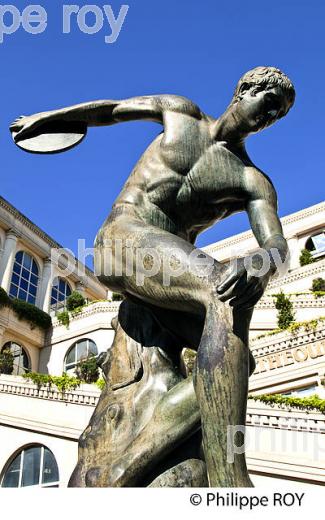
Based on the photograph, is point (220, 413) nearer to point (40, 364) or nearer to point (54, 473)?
point (54, 473)

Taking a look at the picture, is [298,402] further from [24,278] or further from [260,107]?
[24,278]

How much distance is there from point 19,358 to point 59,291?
8465 mm

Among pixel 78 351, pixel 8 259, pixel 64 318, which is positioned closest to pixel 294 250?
pixel 64 318

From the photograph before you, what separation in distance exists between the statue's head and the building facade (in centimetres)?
78

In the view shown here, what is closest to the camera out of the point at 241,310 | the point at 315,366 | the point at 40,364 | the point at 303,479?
the point at 241,310

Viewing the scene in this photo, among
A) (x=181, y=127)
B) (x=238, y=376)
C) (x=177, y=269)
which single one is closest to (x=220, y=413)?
(x=238, y=376)

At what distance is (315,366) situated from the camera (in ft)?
55.3

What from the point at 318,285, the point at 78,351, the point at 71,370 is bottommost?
the point at 71,370

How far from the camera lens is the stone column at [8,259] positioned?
30922 mm

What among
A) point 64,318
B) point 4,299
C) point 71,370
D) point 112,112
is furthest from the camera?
point 64,318

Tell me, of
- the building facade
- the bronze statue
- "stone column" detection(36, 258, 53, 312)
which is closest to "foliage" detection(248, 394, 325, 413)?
the building facade

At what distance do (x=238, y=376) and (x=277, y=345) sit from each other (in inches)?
646

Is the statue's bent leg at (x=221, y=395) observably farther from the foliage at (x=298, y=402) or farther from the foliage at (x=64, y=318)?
the foliage at (x=64, y=318)

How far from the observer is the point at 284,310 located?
80.5 ft
